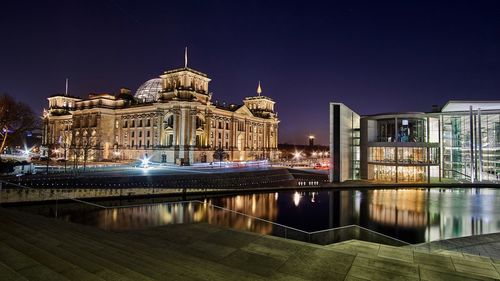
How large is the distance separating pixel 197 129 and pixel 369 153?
147 feet

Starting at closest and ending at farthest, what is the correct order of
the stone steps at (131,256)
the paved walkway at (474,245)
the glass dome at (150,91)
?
the stone steps at (131,256) → the paved walkway at (474,245) → the glass dome at (150,91)

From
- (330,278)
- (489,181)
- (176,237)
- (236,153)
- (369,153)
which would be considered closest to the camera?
(330,278)

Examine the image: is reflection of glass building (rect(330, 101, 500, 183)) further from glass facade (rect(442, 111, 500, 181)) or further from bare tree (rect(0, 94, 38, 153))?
bare tree (rect(0, 94, 38, 153))

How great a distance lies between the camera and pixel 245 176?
173ft

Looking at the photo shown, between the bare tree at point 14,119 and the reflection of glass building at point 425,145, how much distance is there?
5681 cm

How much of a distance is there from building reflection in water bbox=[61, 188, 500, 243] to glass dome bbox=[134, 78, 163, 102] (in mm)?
73984

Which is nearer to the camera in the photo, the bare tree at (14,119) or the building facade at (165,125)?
the bare tree at (14,119)

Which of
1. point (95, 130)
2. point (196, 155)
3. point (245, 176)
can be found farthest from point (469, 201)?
point (95, 130)

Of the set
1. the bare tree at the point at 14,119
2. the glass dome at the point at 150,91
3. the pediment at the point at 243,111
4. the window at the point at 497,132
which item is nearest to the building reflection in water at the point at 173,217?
the bare tree at the point at 14,119

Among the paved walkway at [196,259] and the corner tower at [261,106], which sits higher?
the corner tower at [261,106]

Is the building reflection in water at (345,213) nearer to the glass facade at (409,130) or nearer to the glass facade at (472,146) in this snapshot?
the glass facade at (472,146)

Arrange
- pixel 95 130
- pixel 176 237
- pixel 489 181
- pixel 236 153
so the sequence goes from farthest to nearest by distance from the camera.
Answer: pixel 236 153
pixel 95 130
pixel 489 181
pixel 176 237

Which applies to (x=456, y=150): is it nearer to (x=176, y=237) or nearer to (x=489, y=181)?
(x=489, y=181)

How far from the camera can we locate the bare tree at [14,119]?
1946 inches
